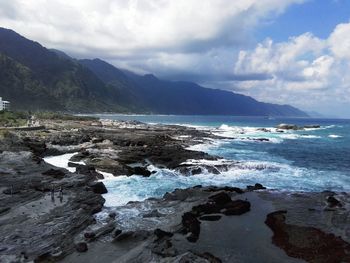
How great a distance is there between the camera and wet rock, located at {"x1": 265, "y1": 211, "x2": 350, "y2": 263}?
21781 mm

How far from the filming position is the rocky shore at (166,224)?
2178cm

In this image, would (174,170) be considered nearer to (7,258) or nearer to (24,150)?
(24,150)

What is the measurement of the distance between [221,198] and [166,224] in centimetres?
654

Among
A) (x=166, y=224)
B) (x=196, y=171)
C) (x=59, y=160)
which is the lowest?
(x=59, y=160)

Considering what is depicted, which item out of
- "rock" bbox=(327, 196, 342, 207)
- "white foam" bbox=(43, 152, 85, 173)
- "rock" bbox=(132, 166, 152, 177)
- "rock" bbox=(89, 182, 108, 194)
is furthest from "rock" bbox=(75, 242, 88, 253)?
"white foam" bbox=(43, 152, 85, 173)

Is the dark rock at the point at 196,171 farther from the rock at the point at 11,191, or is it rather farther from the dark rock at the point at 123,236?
the dark rock at the point at 123,236

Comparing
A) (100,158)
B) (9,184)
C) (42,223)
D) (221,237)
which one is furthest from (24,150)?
(221,237)

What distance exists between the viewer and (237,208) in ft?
97.7

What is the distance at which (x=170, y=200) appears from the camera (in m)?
32.3

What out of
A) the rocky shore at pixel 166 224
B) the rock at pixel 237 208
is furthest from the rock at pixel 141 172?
the rock at pixel 237 208

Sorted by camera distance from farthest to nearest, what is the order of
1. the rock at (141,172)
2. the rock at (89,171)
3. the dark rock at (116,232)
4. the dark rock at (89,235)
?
the rock at (141,172), the rock at (89,171), the dark rock at (116,232), the dark rock at (89,235)

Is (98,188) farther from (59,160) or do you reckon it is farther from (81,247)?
(59,160)

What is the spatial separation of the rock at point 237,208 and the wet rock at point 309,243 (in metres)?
2.65

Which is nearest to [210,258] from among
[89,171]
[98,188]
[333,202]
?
[333,202]
